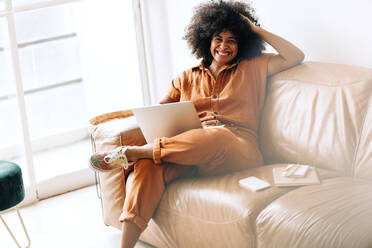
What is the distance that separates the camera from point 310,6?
2.62 meters

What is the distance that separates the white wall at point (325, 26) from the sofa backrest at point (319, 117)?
0.48 feet

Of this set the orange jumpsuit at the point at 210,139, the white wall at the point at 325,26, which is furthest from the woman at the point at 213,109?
the white wall at the point at 325,26

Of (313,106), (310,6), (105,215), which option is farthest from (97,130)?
(310,6)

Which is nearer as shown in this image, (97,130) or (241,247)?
(241,247)

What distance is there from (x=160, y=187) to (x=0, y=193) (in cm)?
78

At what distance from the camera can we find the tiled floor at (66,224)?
273cm

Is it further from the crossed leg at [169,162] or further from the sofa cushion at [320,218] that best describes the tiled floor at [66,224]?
the sofa cushion at [320,218]

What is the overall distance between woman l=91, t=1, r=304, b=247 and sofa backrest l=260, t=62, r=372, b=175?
0.08 m

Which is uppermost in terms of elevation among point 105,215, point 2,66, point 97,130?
point 2,66

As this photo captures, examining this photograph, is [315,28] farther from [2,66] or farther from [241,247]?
[2,66]

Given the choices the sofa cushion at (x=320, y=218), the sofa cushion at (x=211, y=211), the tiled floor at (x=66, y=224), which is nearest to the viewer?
the sofa cushion at (x=320, y=218)

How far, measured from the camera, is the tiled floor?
2.73 metres

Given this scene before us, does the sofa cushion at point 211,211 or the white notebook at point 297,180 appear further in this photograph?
the white notebook at point 297,180

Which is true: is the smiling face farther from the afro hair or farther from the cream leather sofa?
the cream leather sofa
